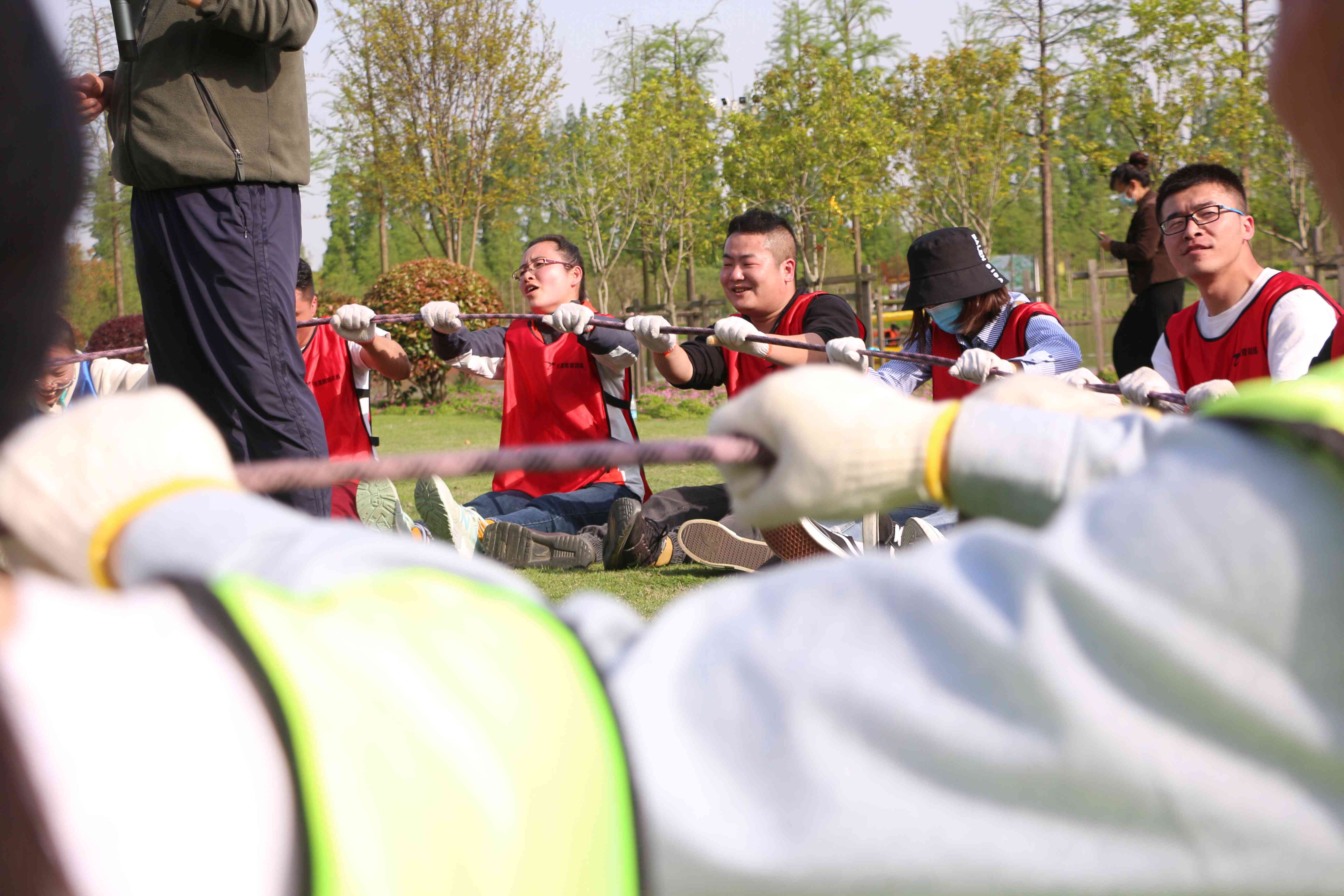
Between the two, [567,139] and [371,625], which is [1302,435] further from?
[567,139]

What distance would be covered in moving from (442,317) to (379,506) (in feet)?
3.82

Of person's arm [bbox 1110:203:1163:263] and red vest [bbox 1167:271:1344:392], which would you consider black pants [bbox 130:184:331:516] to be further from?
person's arm [bbox 1110:203:1163:263]

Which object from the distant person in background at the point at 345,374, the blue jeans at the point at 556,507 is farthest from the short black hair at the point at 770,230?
the distant person in background at the point at 345,374

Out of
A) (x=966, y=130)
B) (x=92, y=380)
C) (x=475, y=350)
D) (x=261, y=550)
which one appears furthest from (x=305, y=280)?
(x=966, y=130)

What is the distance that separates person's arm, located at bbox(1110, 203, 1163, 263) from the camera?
22.2ft

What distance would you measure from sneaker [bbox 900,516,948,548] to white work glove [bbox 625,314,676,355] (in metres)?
1.44

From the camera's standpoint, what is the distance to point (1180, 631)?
24.5 inches

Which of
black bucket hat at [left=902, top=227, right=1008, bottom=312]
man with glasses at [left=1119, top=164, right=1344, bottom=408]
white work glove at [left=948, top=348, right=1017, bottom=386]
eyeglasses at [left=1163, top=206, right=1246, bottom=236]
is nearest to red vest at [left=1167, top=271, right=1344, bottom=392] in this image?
man with glasses at [left=1119, top=164, right=1344, bottom=408]

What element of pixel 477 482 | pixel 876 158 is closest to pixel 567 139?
pixel 876 158

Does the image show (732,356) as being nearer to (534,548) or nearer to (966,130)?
(534,548)

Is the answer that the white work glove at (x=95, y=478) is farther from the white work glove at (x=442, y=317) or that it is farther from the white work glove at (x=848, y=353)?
the white work glove at (x=442, y=317)

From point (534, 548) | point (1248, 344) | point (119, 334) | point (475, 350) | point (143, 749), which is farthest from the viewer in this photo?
point (119, 334)

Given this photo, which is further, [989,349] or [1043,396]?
[989,349]

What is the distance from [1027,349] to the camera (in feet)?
16.5
